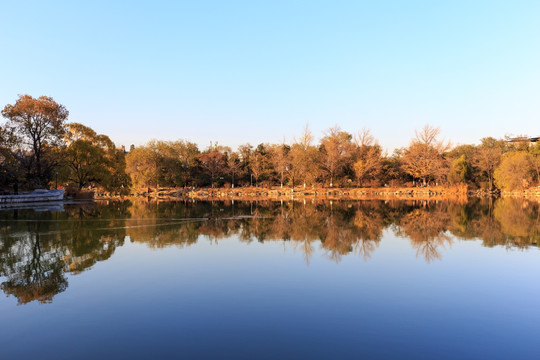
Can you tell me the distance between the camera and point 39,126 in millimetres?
40375

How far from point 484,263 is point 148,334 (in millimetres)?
9133

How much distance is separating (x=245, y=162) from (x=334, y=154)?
691 inches

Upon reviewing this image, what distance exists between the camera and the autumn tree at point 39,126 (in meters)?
39.1

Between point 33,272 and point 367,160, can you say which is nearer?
point 33,272

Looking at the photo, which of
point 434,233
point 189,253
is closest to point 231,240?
point 189,253

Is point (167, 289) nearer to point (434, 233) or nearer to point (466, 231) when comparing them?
point (434, 233)

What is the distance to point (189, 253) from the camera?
1254 centimetres

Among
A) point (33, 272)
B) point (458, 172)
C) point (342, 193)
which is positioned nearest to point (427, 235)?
point (33, 272)

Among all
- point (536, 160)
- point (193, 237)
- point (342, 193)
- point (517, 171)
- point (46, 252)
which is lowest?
point (193, 237)

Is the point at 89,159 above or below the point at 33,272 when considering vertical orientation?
above

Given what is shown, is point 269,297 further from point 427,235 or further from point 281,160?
point 281,160

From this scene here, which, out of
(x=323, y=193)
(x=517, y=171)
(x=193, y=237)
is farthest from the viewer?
(x=323, y=193)

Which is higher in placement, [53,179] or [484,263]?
[53,179]

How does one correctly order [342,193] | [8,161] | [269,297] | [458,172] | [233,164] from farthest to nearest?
[233,164], [458,172], [342,193], [8,161], [269,297]
